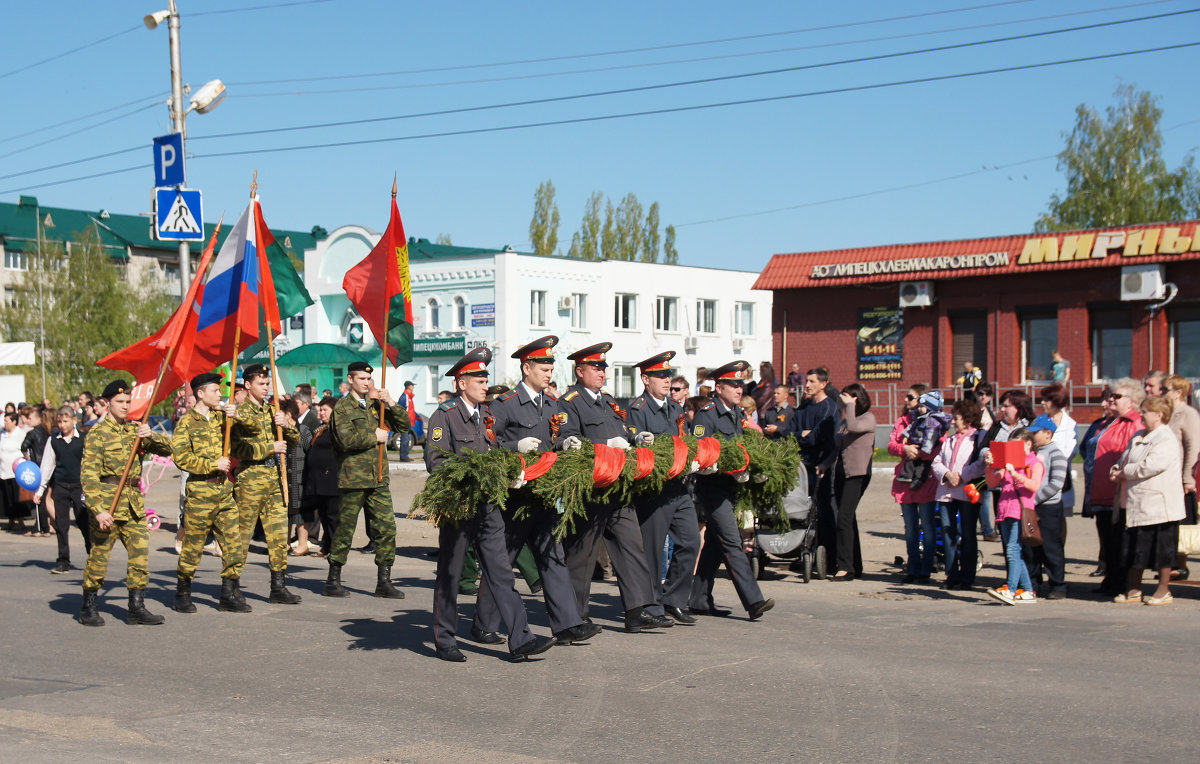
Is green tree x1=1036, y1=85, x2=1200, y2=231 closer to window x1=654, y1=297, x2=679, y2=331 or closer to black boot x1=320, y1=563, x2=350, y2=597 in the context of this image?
window x1=654, y1=297, x2=679, y2=331

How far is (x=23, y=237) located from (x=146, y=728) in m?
76.7

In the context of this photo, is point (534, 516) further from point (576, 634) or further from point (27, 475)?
point (27, 475)

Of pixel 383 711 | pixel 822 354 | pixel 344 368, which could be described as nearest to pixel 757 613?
pixel 383 711

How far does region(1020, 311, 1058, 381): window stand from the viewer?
107 ft

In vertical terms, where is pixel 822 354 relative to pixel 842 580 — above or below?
above

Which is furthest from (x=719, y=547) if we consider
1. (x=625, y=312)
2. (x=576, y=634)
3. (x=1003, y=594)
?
(x=625, y=312)

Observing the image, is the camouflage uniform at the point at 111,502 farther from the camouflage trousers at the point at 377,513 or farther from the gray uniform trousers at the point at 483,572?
the gray uniform trousers at the point at 483,572

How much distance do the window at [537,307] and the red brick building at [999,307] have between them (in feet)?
50.6

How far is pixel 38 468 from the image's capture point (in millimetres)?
15727

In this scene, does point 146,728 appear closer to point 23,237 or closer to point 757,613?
point 757,613

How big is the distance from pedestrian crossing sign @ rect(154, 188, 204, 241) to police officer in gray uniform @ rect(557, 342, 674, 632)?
10626 millimetres

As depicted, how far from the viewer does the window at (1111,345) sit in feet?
103

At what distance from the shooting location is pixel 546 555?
8.60 meters

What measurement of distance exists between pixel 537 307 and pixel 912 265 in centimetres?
2046
